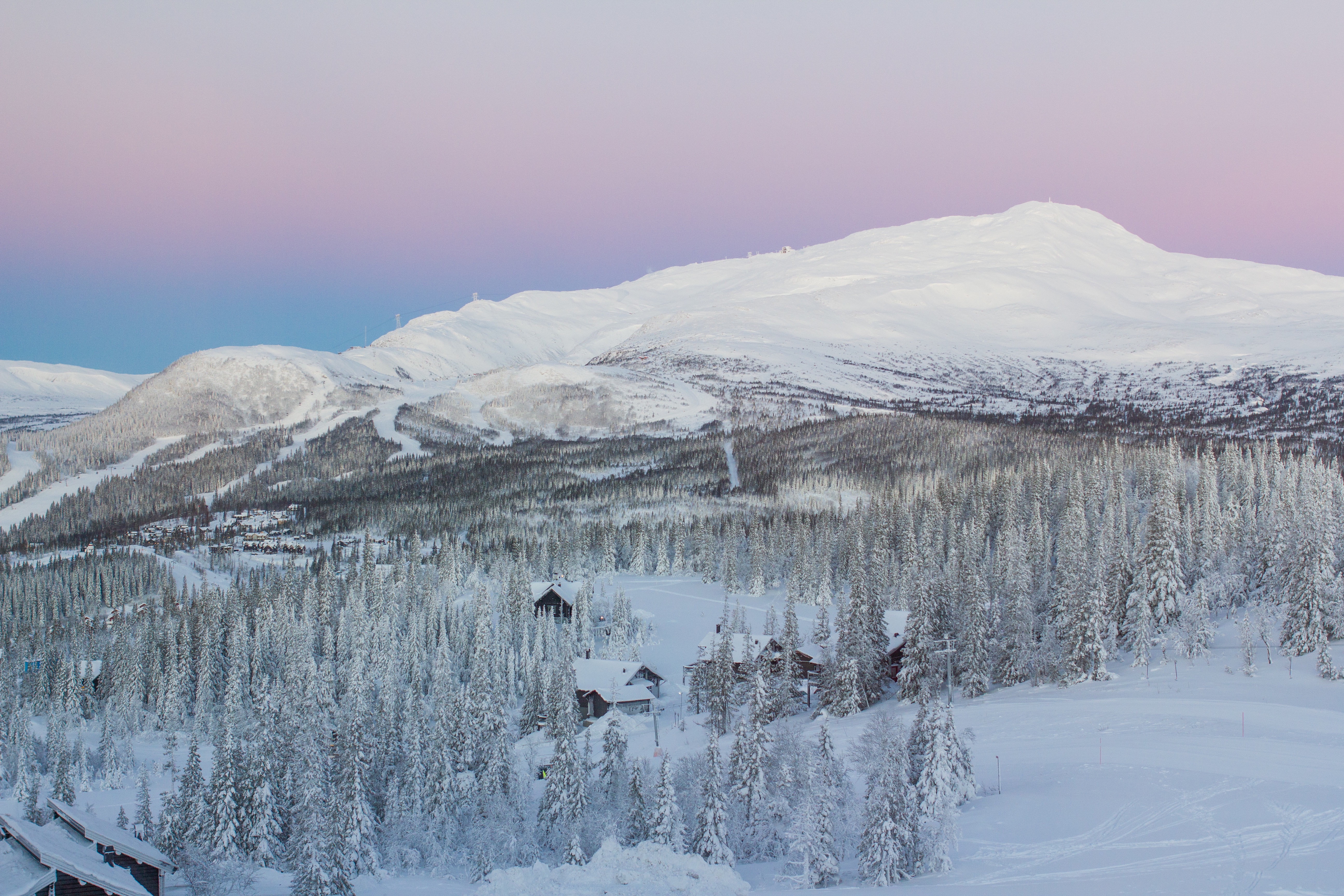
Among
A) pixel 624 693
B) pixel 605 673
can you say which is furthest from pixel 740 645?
pixel 605 673

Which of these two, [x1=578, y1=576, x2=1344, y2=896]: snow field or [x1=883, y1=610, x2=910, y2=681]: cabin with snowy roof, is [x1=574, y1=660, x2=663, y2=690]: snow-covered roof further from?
[x1=883, y1=610, x2=910, y2=681]: cabin with snowy roof

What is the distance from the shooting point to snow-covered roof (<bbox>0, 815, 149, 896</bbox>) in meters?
26.4

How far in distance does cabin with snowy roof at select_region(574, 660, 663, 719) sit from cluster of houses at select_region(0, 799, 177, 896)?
1507 inches

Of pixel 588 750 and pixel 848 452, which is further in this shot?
pixel 848 452

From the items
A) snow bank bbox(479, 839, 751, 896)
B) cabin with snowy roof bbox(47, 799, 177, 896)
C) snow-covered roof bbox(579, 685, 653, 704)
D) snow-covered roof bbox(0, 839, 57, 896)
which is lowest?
snow-covered roof bbox(579, 685, 653, 704)

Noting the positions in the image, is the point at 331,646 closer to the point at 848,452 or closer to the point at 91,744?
the point at 91,744

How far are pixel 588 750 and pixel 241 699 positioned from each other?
42414 millimetres

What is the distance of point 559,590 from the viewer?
98875mm

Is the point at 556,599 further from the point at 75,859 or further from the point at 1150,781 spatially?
the point at 75,859

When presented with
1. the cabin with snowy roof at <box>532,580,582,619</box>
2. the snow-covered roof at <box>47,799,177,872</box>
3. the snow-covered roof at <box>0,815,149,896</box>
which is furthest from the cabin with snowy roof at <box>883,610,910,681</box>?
the snow-covered roof at <box>0,815,149,896</box>

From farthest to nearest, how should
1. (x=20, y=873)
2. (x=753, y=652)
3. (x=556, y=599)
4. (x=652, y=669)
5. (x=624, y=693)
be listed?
(x=556, y=599), (x=652, y=669), (x=624, y=693), (x=753, y=652), (x=20, y=873)

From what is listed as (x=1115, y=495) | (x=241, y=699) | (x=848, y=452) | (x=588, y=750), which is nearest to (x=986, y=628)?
(x=588, y=750)

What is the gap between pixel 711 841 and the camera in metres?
36.9

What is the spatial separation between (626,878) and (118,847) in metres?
17.2
